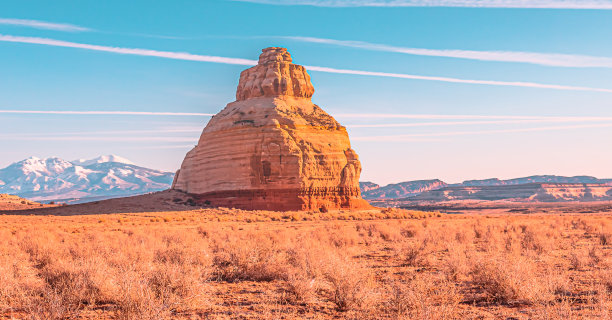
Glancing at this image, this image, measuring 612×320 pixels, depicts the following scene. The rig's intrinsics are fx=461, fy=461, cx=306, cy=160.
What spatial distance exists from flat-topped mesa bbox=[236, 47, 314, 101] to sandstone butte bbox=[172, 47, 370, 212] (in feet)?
0.43

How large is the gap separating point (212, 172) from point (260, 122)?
8491 millimetres

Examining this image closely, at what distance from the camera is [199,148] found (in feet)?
197

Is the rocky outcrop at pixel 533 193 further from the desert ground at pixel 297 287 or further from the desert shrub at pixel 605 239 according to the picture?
the desert ground at pixel 297 287

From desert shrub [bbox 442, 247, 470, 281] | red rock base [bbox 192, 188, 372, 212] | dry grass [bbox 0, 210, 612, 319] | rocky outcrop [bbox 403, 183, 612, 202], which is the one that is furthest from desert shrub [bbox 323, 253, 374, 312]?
rocky outcrop [bbox 403, 183, 612, 202]

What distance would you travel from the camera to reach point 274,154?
52.9 m

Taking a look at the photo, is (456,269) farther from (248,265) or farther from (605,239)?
(605,239)

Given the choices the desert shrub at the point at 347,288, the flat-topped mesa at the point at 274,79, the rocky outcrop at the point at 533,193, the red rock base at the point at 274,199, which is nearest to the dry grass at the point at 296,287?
the desert shrub at the point at 347,288

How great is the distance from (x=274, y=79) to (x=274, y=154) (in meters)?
12.9

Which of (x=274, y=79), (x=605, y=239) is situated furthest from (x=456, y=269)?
(x=274, y=79)

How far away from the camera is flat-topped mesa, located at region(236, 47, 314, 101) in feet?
202

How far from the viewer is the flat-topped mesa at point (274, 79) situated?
61.4 meters

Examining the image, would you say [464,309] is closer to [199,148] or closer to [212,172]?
[212,172]

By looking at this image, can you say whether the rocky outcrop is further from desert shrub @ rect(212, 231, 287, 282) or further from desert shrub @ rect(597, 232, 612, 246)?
desert shrub @ rect(212, 231, 287, 282)

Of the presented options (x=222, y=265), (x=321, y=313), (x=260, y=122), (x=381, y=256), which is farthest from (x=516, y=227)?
(x=260, y=122)
